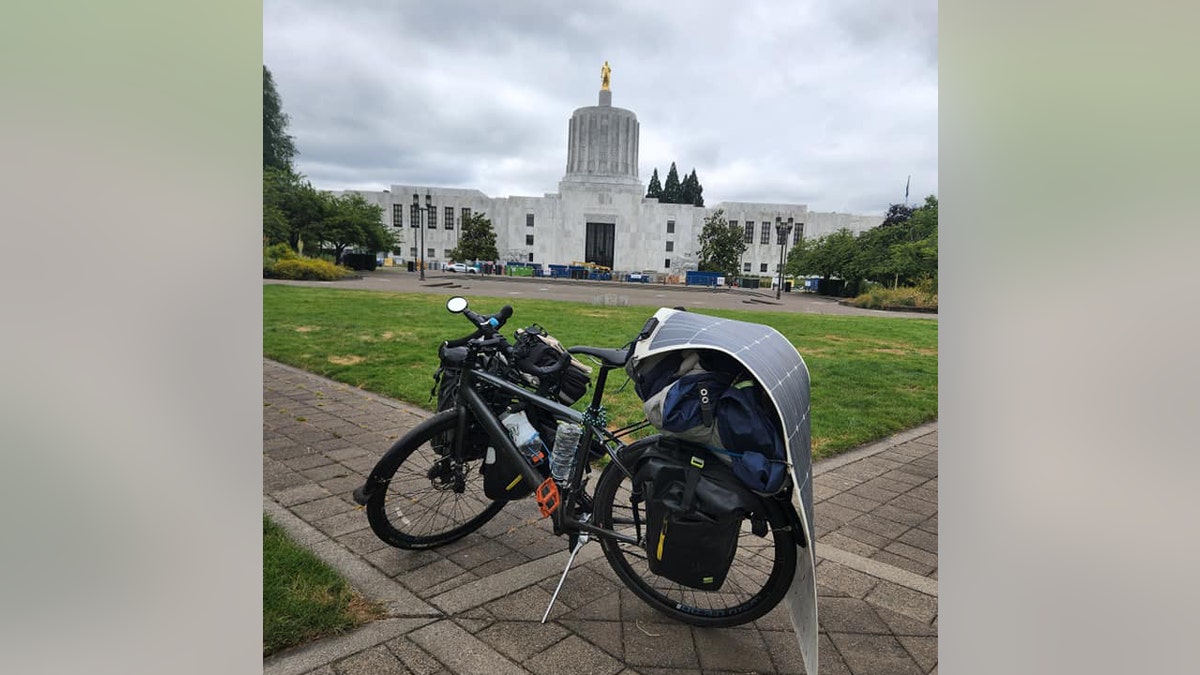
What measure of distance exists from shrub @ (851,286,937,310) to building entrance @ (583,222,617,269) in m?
42.2

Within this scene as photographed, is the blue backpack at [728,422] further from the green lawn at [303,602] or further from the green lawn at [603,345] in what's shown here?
the green lawn at [303,602]

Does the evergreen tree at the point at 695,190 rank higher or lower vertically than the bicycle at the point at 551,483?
higher

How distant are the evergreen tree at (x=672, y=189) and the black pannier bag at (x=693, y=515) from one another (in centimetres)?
9459

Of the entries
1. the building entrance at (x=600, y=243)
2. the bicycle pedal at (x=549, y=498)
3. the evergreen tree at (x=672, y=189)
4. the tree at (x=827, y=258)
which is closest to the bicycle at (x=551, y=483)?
the bicycle pedal at (x=549, y=498)

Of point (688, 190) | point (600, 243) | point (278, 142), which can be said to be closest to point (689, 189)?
point (688, 190)

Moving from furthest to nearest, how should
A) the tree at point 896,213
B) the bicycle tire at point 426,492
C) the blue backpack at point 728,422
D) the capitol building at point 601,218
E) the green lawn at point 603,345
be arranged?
1. the capitol building at point 601,218
2. the tree at point 896,213
3. the green lawn at point 603,345
4. the bicycle tire at point 426,492
5. the blue backpack at point 728,422

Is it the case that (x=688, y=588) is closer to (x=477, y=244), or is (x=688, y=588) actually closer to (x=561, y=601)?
(x=561, y=601)

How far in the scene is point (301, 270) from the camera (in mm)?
31547

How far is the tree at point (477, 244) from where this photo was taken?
68.4 metres

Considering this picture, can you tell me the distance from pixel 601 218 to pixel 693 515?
69459 mm
